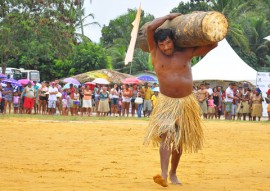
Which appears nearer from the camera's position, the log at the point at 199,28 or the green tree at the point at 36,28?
the log at the point at 199,28

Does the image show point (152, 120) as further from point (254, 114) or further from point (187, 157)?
point (254, 114)

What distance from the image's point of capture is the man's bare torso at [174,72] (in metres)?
6.82

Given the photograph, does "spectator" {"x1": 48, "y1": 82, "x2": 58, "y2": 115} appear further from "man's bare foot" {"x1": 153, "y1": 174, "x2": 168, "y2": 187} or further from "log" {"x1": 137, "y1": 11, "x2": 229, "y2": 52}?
"man's bare foot" {"x1": 153, "y1": 174, "x2": 168, "y2": 187}

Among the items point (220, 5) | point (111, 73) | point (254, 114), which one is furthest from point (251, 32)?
point (254, 114)

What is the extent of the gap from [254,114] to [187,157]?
14.9m

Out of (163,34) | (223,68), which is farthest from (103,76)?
(163,34)

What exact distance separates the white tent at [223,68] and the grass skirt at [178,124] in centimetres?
2210

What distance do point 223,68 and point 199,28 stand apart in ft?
76.7

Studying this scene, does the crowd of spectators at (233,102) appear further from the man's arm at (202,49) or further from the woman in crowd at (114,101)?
the man's arm at (202,49)

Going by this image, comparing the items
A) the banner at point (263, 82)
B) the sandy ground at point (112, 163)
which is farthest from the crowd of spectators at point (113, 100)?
the sandy ground at point (112, 163)

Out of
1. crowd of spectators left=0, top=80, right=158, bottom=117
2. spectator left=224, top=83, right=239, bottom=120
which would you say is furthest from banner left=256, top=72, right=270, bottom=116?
crowd of spectators left=0, top=80, right=158, bottom=117

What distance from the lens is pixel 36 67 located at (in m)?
41.6

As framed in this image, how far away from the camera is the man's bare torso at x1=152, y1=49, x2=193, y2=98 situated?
22.4 ft

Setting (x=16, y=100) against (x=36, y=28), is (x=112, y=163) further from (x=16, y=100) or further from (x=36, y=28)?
(x=36, y=28)
